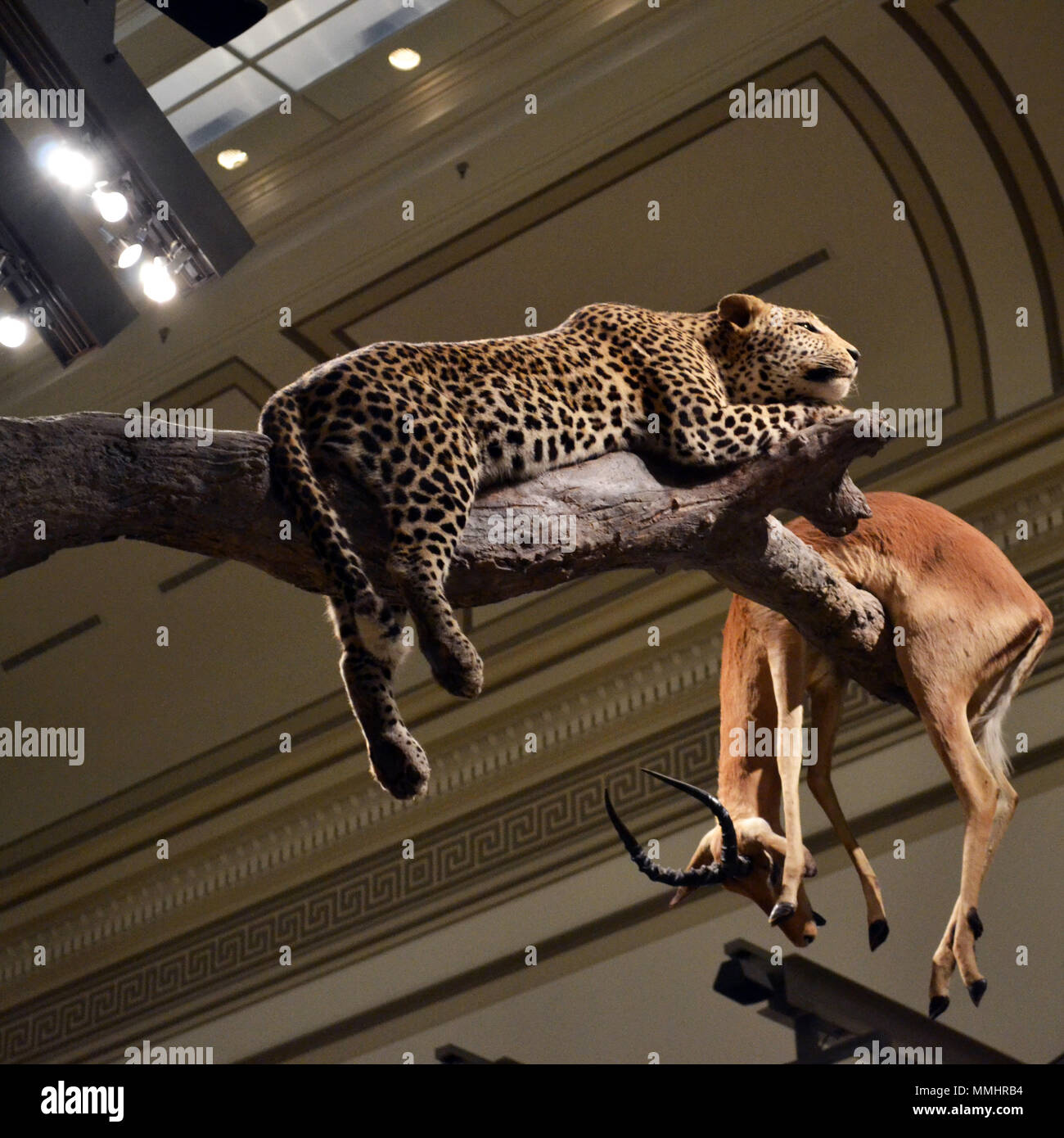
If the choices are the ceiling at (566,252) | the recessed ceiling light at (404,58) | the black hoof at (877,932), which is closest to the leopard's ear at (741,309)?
the black hoof at (877,932)

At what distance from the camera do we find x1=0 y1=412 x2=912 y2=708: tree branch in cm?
253

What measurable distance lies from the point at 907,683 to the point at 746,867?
714 millimetres

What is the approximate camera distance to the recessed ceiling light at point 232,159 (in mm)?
9508

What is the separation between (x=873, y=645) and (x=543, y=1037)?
5030 mm

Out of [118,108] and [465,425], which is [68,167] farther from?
[465,425]

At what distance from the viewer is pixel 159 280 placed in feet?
23.5

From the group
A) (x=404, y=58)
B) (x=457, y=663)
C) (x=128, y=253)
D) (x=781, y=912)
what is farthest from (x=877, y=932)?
(x=404, y=58)

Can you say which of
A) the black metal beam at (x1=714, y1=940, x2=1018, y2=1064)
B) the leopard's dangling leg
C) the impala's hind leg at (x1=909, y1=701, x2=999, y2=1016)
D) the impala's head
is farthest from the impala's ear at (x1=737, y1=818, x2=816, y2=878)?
the black metal beam at (x1=714, y1=940, x2=1018, y2=1064)

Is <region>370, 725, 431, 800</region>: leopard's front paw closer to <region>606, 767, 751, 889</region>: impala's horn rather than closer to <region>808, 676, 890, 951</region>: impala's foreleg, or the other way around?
<region>606, 767, 751, 889</region>: impala's horn

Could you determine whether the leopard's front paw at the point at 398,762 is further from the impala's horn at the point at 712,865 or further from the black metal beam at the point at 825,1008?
the black metal beam at the point at 825,1008

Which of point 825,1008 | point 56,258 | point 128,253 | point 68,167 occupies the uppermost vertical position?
point 68,167

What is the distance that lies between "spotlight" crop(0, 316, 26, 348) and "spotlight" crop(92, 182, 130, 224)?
65 cm

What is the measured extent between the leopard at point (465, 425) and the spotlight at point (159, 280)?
3.85 metres

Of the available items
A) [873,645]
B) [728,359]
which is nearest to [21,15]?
[728,359]
